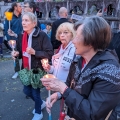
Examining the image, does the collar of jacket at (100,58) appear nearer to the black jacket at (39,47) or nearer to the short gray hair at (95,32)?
the short gray hair at (95,32)

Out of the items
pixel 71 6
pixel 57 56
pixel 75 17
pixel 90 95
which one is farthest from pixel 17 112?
pixel 71 6

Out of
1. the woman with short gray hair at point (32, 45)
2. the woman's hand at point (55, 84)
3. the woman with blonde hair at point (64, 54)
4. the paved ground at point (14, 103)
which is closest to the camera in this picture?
the woman's hand at point (55, 84)

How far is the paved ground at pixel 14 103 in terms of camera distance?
3.51m

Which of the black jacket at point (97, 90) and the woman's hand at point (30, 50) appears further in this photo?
the woman's hand at point (30, 50)

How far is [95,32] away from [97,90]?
423mm

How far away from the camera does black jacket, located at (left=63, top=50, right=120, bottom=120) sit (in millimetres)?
1233

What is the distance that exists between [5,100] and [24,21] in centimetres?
207

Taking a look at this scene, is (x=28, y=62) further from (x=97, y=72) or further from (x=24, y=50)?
(x=97, y=72)

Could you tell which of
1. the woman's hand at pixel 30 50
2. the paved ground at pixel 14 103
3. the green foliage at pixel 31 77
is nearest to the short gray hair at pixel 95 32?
the woman's hand at pixel 30 50

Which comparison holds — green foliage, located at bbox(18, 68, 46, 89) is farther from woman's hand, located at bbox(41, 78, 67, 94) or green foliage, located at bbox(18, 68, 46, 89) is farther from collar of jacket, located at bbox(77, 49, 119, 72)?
collar of jacket, located at bbox(77, 49, 119, 72)

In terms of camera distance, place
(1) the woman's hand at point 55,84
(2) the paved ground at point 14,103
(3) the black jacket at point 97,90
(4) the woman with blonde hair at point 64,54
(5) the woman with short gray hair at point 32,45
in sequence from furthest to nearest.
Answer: (2) the paved ground at point 14,103
(5) the woman with short gray hair at point 32,45
(4) the woman with blonde hair at point 64,54
(1) the woman's hand at point 55,84
(3) the black jacket at point 97,90

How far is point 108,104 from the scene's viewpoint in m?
1.25

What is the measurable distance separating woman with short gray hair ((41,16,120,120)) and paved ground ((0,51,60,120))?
2.24 m

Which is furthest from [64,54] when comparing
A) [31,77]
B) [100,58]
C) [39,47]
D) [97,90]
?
[97,90]
